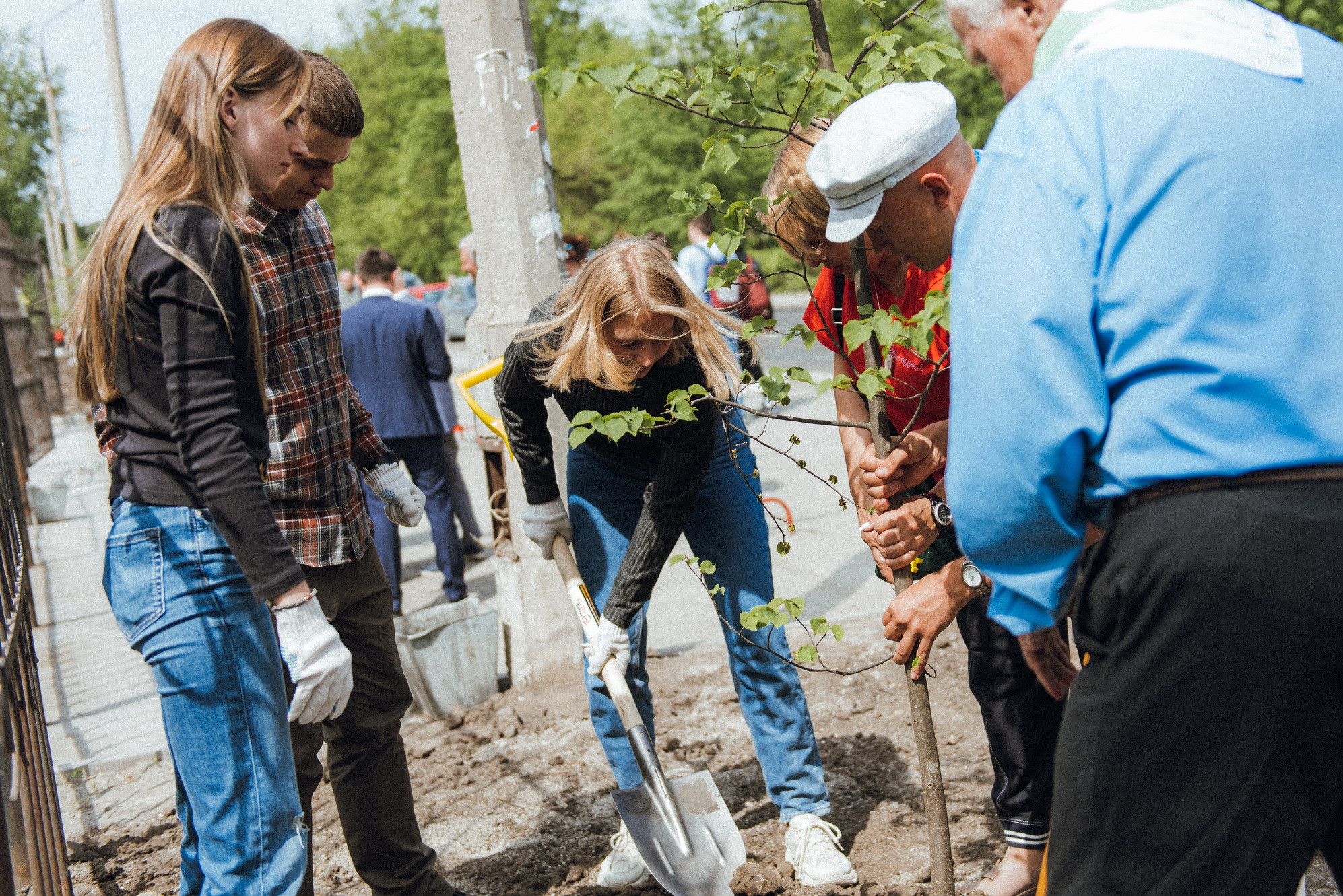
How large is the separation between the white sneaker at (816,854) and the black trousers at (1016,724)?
434mm

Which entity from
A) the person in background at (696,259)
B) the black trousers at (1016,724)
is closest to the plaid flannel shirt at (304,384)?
the black trousers at (1016,724)

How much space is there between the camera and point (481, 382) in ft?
14.1

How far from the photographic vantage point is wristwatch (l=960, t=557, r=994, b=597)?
79.7 inches

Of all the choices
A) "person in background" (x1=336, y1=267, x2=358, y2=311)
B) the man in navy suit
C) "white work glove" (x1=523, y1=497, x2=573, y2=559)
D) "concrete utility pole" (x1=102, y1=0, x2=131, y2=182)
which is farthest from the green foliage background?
"white work glove" (x1=523, y1=497, x2=573, y2=559)

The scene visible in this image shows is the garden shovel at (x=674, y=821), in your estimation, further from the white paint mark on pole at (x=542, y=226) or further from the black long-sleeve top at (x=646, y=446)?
the white paint mark on pole at (x=542, y=226)

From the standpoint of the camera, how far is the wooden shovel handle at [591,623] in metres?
2.75

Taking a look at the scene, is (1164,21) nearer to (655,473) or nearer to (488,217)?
(655,473)

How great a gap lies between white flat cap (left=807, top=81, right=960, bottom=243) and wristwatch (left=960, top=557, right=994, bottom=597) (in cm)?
66

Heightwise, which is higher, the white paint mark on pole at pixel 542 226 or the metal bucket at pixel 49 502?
the white paint mark on pole at pixel 542 226

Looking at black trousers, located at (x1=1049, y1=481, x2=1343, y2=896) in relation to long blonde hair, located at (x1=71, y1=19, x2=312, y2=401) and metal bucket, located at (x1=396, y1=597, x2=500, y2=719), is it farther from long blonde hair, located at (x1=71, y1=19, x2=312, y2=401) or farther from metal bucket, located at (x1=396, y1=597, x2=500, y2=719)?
metal bucket, located at (x1=396, y1=597, x2=500, y2=719)

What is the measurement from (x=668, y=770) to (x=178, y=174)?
2.43 m

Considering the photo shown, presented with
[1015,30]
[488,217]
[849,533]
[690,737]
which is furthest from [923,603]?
[849,533]

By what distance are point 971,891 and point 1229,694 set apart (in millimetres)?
1501

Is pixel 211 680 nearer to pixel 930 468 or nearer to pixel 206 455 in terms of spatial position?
pixel 206 455
